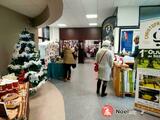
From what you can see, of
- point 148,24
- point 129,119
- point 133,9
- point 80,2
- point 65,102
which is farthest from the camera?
point 133,9

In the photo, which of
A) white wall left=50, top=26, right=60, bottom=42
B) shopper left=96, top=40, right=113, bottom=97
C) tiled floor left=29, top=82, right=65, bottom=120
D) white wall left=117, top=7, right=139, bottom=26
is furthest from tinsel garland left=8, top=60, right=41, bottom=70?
white wall left=50, top=26, right=60, bottom=42

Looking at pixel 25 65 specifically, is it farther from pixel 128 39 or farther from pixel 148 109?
pixel 128 39

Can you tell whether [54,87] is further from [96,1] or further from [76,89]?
[96,1]

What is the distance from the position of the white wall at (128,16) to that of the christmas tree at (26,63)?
3.79 meters

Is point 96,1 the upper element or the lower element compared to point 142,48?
upper

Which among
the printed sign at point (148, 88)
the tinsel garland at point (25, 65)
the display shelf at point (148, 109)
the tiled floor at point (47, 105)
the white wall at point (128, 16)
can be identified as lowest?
the tiled floor at point (47, 105)

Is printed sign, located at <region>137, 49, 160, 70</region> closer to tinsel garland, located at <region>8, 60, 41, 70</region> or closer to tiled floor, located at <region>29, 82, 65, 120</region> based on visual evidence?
tiled floor, located at <region>29, 82, 65, 120</region>

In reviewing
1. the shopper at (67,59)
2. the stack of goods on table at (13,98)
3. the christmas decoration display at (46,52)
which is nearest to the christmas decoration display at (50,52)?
the christmas decoration display at (46,52)

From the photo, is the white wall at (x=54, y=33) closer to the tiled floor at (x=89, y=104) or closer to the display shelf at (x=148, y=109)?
the tiled floor at (x=89, y=104)

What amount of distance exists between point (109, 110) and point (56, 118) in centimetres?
122

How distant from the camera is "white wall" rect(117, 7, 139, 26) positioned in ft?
23.2

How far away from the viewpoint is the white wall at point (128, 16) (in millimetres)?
7074

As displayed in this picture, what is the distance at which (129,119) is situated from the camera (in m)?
3.56

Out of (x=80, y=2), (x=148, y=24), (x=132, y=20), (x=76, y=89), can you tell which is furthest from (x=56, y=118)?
(x=132, y=20)
